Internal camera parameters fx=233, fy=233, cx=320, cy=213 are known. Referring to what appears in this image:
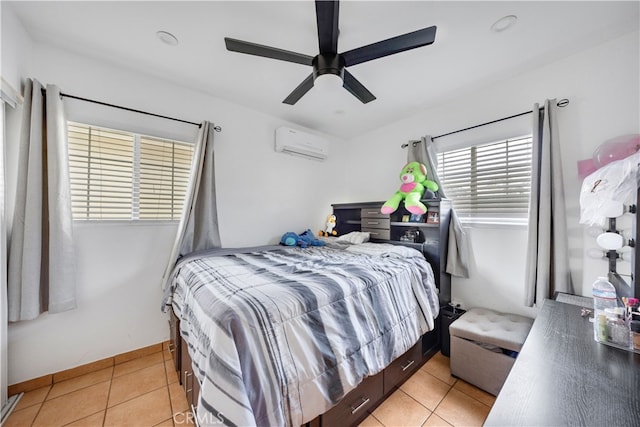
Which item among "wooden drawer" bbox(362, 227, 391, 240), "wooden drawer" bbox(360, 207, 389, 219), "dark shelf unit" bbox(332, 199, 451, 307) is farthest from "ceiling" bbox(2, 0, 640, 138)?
"wooden drawer" bbox(362, 227, 391, 240)

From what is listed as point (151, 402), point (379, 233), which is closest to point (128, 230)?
point (151, 402)

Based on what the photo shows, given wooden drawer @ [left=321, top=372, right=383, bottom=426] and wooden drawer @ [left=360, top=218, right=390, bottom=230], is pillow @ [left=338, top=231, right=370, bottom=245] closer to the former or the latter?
wooden drawer @ [left=360, top=218, right=390, bottom=230]

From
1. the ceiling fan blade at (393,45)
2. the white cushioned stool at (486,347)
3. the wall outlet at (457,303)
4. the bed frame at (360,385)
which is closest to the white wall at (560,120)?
the wall outlet at (457,303)

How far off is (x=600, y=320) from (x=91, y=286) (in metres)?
3.16

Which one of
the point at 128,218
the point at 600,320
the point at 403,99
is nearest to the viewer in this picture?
the point at 600,320

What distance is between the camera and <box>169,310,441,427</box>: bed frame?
4.11 feet

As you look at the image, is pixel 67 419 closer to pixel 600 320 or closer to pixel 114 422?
pixel 114 422

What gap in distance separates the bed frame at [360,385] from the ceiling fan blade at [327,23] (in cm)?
195

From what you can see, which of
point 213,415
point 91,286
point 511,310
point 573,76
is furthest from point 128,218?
point 573,76

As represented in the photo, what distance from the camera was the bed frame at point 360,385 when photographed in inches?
49.3

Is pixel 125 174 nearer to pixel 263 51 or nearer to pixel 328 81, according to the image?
pixel 263 51

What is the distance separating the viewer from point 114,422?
1.42 meters

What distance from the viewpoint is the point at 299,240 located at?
2775 millimetres

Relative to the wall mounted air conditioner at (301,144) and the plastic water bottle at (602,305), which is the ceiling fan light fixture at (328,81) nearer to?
the wall mounted air conditioner at (301,144)
